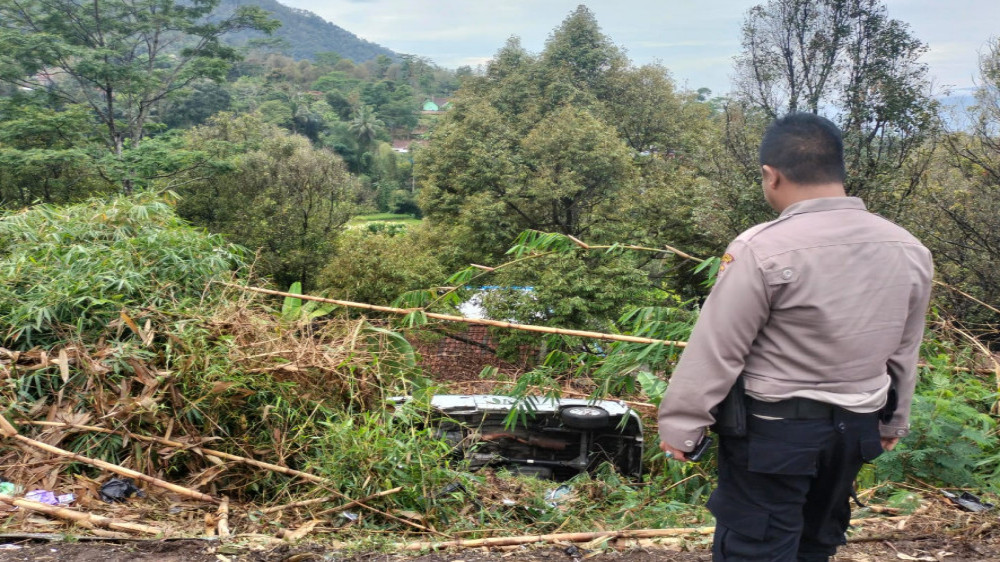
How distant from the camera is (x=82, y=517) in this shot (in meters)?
3.00

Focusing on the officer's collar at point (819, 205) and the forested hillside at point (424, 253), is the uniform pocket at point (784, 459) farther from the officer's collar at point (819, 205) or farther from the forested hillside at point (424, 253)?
the forested hillside at point (424, 253)

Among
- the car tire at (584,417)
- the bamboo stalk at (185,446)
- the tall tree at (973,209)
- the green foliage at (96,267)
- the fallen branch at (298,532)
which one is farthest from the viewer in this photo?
the tall tree at (973,209)

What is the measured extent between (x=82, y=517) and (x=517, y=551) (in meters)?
1.78

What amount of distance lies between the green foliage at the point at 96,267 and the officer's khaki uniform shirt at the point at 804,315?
3.28m

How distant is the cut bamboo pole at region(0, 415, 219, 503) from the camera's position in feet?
10.9

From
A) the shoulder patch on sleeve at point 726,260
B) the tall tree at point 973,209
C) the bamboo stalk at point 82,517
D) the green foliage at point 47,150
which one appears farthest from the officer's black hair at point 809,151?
the green foliage at point 47,150

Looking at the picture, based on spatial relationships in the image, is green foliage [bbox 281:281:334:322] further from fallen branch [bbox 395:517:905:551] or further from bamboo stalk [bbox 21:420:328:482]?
fallen branch [bbox 395:517:905:551]

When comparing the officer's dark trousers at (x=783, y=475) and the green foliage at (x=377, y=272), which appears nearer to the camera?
the officer's dark trousers at (x=783, y=475)

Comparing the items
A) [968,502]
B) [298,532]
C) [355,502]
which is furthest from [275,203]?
[968,502]

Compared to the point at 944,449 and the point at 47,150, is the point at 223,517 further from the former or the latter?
the point at 47,150

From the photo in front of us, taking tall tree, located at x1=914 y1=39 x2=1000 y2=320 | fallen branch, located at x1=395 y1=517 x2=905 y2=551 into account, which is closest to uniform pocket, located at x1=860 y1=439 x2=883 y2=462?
fallen branch, located at x1=395 y1=517 x2=905 y2=551

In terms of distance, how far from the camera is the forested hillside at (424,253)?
3.63 metres

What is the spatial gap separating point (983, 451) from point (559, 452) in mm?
2423

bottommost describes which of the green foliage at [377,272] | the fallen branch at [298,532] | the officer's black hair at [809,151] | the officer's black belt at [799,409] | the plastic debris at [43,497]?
the green foliage at [377,272]
